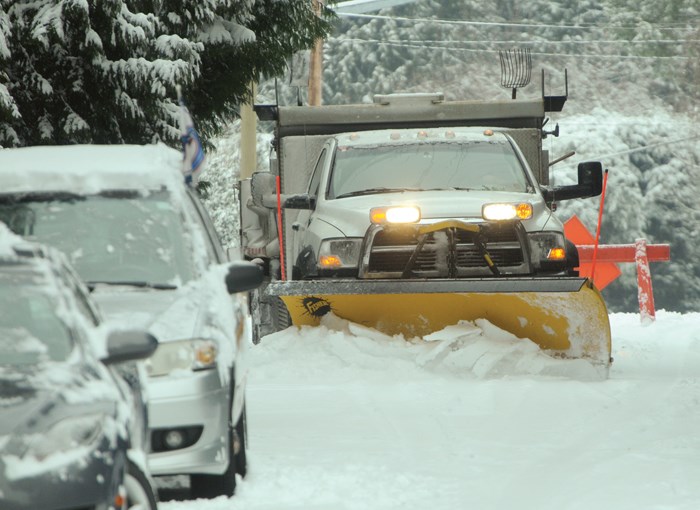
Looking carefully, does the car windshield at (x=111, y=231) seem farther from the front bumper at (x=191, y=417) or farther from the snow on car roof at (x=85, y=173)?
the front bumper at (x=191, y=417)

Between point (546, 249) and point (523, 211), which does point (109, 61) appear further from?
point (546, 249)

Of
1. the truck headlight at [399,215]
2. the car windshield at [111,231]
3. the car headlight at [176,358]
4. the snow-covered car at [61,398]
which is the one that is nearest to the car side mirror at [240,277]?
the car windshield at [111,231]

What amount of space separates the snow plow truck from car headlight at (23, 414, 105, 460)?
6204mm

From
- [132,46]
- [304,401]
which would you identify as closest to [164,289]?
[304,401]

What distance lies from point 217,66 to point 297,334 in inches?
188

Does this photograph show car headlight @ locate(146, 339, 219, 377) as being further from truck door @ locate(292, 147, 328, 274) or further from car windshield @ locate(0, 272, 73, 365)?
truck door @ locate(292, 147, 328, 274)

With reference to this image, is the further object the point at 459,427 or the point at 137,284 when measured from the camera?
the point at 459,427

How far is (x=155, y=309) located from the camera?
21.5 ft

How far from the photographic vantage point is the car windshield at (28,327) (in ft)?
16.1

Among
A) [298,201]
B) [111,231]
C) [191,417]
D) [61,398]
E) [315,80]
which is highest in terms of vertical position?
[61,398]

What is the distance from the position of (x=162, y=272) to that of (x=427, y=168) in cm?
584

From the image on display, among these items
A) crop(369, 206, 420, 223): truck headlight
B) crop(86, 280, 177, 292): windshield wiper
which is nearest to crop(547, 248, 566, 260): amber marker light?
crop(369, 206, 420, 223): truck headlight

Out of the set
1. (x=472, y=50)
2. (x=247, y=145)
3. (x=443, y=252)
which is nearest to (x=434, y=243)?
(x=443, y=252)

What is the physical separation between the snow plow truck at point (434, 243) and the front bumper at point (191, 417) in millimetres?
4358
